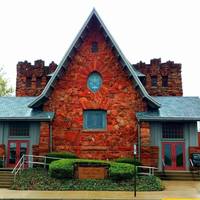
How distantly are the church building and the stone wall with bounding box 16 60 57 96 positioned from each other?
1267 centimetres

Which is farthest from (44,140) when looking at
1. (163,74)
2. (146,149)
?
(163,74)

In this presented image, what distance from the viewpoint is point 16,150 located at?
24.7m

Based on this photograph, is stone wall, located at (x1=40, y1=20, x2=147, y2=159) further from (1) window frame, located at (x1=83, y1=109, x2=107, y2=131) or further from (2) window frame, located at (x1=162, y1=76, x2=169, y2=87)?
(2) window frame, located at (x1=162, y1=76, x2=169, y2=87)

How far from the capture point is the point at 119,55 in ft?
79.3

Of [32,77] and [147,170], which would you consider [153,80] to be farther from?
[147,170]

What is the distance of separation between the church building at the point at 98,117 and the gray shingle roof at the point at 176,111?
73 mm

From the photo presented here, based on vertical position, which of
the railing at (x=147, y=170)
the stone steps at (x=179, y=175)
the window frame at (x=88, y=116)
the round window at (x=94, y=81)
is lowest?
the stone steps at (x=179, y=175)

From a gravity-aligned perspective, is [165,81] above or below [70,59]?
above

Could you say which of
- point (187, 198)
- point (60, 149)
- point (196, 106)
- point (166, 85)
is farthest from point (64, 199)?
point (166, 85)

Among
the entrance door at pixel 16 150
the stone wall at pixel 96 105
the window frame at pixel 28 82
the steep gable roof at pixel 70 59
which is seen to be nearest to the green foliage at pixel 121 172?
the stone wall at pixel 96 105

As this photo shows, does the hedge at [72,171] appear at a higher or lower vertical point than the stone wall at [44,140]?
lower

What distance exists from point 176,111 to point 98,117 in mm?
6172

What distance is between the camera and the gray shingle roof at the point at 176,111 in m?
23.5

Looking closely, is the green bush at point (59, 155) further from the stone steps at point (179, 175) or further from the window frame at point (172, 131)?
the window frame at point (172, 131)
